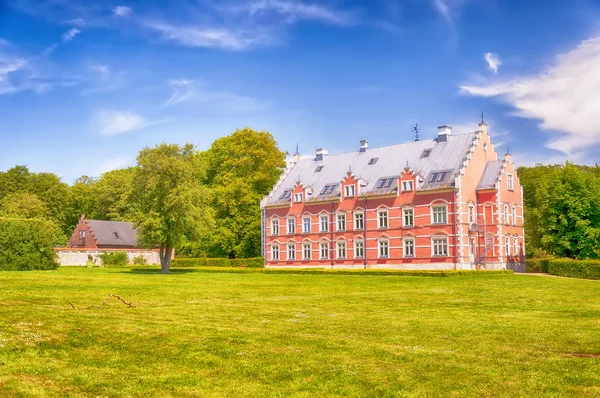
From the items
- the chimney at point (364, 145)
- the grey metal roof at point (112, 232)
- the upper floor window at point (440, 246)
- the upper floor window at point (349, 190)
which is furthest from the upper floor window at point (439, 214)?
the grey metal roof at point (112, 232)

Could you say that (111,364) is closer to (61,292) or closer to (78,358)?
(78,358)

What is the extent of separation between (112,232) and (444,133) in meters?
58.1

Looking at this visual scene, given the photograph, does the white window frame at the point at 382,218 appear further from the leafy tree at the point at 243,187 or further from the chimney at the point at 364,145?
the leafy tree at the point at 243,187

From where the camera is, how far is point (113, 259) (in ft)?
264

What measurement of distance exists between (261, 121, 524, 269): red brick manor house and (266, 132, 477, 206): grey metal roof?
0.41ft

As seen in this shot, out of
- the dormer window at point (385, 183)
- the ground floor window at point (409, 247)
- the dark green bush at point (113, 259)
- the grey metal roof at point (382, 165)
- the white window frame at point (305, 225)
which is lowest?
the dark green bush at point (113, 259)

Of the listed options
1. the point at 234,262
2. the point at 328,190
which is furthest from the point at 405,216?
the point at 234,262

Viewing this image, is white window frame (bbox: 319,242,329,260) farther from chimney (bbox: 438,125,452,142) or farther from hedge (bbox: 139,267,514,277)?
chimney (bbox: 438,125,452,142)

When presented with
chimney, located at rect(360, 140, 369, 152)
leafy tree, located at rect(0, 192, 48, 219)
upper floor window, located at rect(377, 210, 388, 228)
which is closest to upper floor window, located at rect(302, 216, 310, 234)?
upper floor window, located at rect(377, 210, 388, 228)

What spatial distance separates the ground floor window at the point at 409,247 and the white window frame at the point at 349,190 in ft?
25.1

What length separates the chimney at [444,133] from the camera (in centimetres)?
5951

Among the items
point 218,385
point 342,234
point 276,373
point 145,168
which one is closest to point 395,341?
point 276,373

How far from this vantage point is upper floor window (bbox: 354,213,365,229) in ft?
199

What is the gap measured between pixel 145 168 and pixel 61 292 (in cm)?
2996
